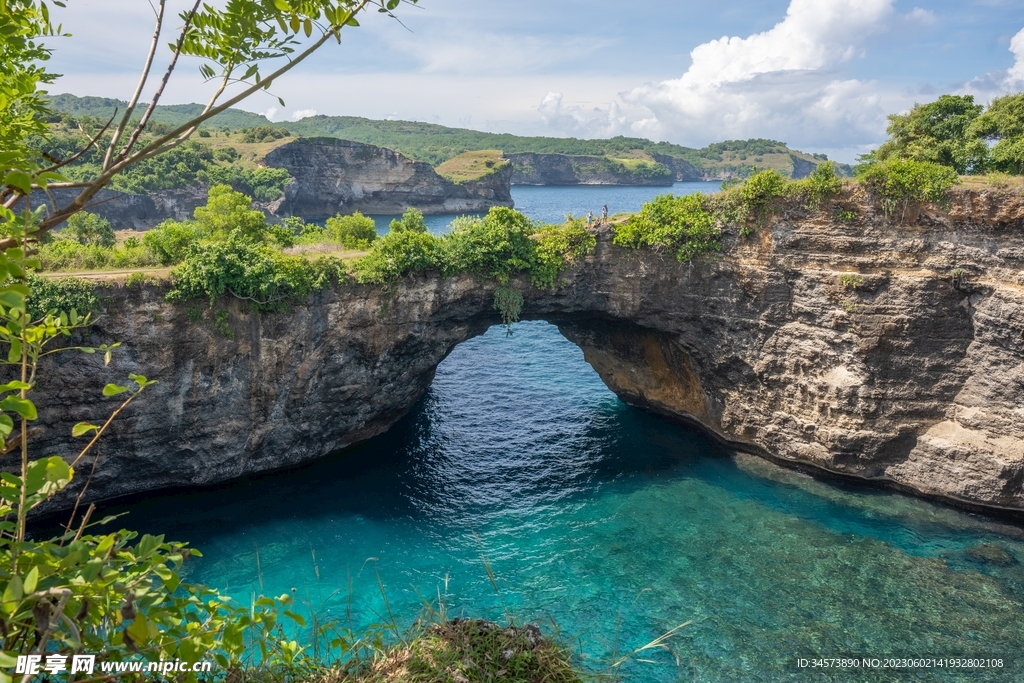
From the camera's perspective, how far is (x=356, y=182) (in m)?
90.7

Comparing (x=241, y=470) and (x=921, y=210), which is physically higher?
(x=921, y=210)

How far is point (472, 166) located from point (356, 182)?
884 inches

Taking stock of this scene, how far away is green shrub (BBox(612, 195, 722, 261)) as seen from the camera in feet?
70.2

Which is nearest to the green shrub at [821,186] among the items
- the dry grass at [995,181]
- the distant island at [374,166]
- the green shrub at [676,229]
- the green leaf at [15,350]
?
the distant island at [374,166]

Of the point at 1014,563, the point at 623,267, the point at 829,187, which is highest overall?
the point at 829,187

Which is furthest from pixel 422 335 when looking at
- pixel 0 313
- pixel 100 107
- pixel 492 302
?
pixel 100 107

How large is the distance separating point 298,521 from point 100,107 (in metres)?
158

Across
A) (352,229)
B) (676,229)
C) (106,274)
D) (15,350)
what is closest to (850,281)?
(676,229)

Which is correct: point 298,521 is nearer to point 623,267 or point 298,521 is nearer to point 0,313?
point 623,267

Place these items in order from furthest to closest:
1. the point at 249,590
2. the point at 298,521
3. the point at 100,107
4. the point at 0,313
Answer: the point at 100,107 < the point at 298,521 < the point at 249,590 < the point at 0,313

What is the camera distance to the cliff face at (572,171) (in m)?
144

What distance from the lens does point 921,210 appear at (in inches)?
754

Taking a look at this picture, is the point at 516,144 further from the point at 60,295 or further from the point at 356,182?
the point at 60,295

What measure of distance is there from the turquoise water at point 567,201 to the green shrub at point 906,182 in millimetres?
55640
